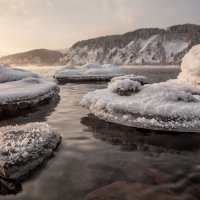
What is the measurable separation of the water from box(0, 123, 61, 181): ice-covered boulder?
227 millimetres

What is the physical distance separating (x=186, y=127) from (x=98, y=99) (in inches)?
155

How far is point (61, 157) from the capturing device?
24.9 feet

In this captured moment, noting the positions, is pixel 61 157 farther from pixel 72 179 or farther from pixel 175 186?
pixel 175 186

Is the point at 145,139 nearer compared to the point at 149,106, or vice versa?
the point at 145,139

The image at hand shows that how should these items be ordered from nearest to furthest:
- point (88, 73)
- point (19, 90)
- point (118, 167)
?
1. point (118, 167)
2. point (19, 90)
3. point (88, 73)

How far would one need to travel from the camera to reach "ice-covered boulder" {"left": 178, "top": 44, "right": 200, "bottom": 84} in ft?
45.2

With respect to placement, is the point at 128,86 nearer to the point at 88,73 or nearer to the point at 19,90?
the point at 19,90

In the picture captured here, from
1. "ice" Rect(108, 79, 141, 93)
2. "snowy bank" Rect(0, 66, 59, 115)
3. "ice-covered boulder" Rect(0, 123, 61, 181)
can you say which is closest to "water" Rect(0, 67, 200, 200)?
"ice-covered boulder" Rect(0, 123, 61, 181)

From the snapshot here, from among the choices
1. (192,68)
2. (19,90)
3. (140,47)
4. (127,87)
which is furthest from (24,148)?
(140,47)

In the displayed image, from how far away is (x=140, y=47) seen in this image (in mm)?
161375

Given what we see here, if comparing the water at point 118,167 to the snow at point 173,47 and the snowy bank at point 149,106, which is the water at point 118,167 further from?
the snow at point 173,47

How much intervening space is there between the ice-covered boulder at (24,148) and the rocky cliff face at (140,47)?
132751mm

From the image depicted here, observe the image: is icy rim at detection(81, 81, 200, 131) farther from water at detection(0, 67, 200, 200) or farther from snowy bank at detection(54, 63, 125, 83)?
snowy bank at detection(54, 63, 125, 83)

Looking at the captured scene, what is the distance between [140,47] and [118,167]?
15831 centimetres
